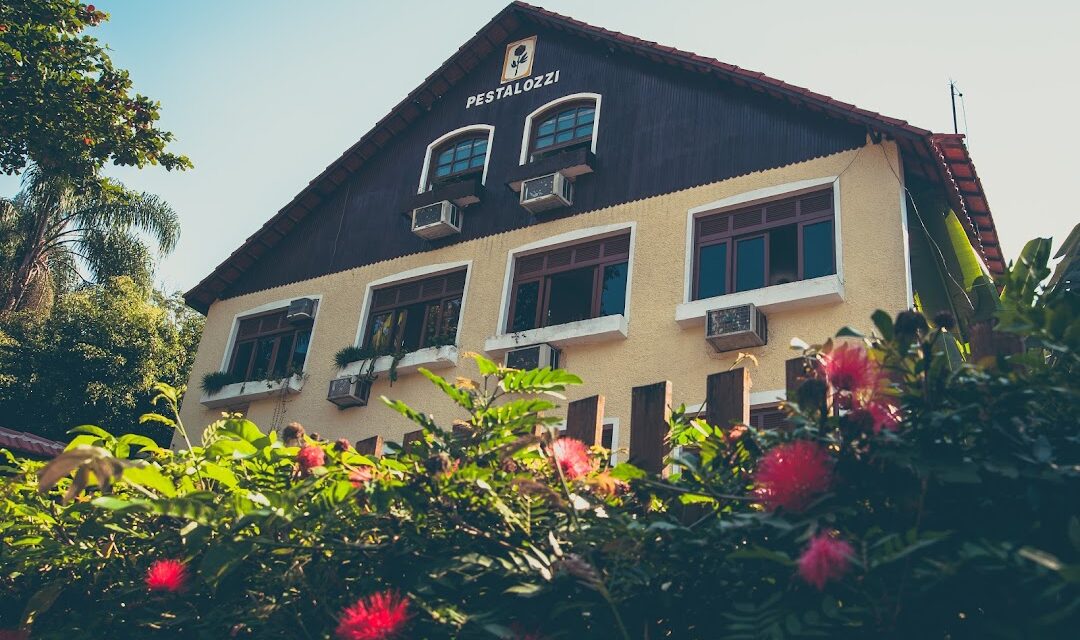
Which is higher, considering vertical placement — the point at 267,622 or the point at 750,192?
the point at 750,192

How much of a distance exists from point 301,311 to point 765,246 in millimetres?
7236

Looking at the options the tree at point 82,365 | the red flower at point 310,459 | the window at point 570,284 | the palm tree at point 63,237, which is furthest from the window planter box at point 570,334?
the palm tree at point 63,237

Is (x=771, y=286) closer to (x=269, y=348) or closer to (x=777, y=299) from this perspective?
(x=777, y=299)

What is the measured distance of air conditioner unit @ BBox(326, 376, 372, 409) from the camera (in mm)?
12789

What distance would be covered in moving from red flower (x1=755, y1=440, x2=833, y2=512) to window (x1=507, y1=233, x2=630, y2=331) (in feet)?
29.6

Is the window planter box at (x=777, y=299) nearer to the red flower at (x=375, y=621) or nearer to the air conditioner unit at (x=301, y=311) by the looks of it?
the air conditioner unit at (x=301, y=311)

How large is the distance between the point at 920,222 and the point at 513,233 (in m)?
5.27

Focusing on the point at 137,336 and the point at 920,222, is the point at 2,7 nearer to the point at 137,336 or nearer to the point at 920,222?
the point at 137,336

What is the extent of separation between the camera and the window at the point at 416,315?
1297 centimetres

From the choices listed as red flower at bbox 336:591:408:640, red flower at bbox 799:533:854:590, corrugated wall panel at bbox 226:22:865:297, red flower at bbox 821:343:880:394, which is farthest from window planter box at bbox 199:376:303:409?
red flower at bbox 799:533:854:590

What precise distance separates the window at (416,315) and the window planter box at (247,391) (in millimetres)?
1326

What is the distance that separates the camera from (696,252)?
36.5 ft

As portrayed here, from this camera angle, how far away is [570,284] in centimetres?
1208

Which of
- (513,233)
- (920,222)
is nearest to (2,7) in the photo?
(513,233)
